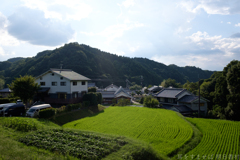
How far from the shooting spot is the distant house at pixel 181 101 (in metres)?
33.2

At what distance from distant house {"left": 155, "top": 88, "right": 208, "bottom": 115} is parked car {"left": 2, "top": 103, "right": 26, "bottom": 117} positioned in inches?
1114

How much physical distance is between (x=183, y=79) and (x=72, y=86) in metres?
108

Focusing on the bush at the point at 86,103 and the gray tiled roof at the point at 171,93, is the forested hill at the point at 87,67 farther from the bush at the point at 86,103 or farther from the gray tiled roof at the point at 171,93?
the bush at the point at 86,103

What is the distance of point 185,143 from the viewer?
13.5 metres

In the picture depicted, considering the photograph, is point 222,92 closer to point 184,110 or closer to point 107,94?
point 184,110

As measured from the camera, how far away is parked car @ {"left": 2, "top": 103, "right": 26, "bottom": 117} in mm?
18344

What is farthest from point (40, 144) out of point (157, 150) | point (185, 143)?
point (185, 143)

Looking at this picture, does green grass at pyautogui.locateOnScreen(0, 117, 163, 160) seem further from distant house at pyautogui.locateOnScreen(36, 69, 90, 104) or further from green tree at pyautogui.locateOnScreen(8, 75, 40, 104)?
distant house at pyautogui.locateOnScreen(36, 69, 90, 104)

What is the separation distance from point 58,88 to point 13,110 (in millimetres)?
9739

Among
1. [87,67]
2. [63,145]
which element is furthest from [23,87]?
[87,67]

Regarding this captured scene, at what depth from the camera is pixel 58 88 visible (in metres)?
28.2

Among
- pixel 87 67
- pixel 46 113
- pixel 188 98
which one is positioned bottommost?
pixel 46 113

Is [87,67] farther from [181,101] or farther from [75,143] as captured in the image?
[75,143]

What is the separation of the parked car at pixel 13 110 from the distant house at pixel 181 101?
2828cm
